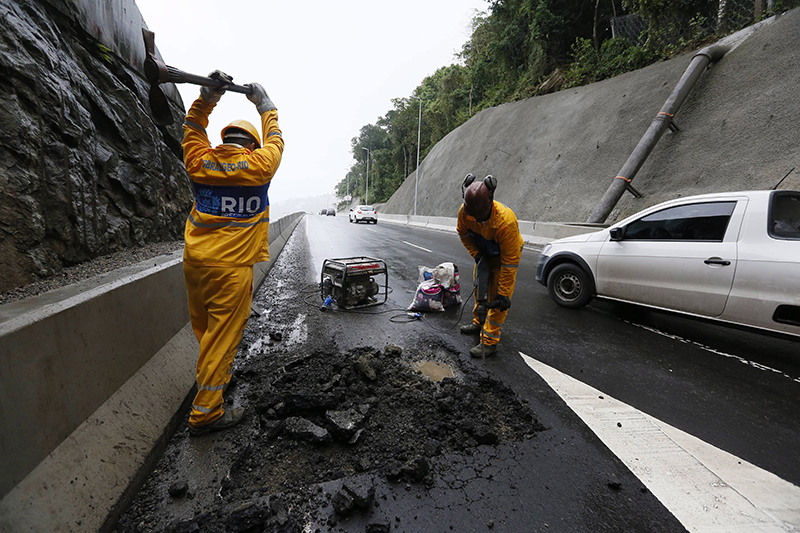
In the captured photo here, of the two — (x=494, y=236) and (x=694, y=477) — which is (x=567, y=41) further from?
(x=694, y=477)

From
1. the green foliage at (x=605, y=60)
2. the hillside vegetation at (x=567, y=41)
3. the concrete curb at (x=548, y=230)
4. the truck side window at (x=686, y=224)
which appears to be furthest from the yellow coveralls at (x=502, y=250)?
the green foliage at (x=605, y=60)

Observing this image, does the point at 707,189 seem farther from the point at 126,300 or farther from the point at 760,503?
the point at 126,300

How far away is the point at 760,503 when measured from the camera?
6.45ft

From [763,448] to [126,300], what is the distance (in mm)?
4278

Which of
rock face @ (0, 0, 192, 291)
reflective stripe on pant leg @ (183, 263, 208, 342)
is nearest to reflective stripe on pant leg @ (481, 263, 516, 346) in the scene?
reflective stripe on pant leg @ (183, 263, 208, 342)

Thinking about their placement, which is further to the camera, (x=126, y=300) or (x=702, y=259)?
(x=702, y=259)

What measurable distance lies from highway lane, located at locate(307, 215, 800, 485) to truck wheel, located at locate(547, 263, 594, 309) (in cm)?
15

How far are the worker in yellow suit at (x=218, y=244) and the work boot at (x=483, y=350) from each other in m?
2.29

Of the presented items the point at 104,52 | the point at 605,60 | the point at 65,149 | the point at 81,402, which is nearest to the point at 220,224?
the point at 81,402

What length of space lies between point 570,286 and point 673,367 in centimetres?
216

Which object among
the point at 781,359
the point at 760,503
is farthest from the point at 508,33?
the point at 760,503

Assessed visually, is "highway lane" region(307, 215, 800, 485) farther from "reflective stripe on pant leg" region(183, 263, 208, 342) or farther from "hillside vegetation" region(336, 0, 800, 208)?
"hillside vegetation" region(336, 0, 800, 208)

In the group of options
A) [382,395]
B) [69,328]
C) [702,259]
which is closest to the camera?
[69,328]

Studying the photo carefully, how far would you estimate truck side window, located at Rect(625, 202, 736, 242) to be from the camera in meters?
4.21
